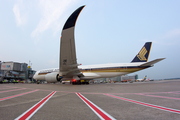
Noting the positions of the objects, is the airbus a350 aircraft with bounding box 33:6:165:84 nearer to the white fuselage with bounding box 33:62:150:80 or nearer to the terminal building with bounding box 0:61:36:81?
the white fuselage with bounding box 33:62:150:80

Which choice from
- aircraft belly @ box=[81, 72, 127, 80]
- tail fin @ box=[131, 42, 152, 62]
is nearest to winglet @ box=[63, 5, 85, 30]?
aircraft belly @ box=[81, 72, 127, 80]

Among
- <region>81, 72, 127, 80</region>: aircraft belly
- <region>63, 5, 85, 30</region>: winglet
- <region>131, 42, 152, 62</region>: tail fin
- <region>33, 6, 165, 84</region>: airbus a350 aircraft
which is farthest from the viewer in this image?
<region>131, 42, 152, 62</region>: tail fin

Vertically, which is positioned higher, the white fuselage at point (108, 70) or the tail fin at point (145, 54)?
the tail fin at point (145, 54)

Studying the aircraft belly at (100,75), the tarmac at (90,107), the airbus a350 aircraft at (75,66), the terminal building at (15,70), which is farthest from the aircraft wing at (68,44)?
the terminal building at (15,70)

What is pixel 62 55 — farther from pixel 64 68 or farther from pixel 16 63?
pixel 16 63

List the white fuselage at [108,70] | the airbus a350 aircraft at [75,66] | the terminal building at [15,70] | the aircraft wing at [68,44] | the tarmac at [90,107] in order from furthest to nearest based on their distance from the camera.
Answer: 1. the terminal building at [15,70]
2. the white fuselage at [108,70]
3. the airbus a350 aircraft at [75,66]
4. the aircraft wing at [68,44]
5. the tarmac at [90,107]

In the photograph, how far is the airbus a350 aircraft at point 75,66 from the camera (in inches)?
400

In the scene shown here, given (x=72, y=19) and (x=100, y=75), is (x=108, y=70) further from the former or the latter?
(x=72, y=19)

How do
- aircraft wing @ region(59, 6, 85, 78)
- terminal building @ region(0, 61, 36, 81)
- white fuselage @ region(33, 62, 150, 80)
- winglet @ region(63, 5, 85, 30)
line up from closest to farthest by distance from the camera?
winglet @ region(63, 5, 85, 30), aircraft wing @ region(59, 6, 85, 78), white fuselage @ region(33, 62, 150, 80), terminal building @ region(0, 61, 36, 81)

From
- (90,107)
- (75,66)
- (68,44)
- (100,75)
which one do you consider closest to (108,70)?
(100,75)

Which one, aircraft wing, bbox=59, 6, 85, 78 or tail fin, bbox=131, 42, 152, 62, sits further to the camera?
tail fin, bbox=131, 42, 152, 62

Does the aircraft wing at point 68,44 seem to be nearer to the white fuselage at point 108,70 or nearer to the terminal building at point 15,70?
the white fuselage at point 108,70

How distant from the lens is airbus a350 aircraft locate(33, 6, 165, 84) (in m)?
10.2

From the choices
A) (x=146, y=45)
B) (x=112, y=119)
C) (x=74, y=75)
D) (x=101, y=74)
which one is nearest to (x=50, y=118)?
(x=112, y=119)
